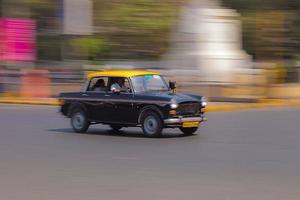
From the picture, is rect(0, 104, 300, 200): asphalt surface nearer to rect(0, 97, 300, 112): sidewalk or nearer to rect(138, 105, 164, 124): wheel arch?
rect(138, 105, 164, 124): wheel arch

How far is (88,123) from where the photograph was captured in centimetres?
1630

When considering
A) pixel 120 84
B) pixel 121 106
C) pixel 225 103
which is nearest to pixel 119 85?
pixel 120 84

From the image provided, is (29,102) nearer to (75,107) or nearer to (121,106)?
(75,107)

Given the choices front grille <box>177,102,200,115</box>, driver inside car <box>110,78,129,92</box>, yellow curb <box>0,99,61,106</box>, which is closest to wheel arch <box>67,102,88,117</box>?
driver inside car <box>110,78,129,92</box>

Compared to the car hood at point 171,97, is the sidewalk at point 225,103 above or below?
below

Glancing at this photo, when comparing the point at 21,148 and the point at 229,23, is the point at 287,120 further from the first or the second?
the point at 229,23

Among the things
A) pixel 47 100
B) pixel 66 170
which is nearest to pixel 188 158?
pixel 66 170

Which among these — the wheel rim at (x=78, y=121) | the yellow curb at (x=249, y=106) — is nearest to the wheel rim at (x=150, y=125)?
the wheel rim at (x=78, y=121)

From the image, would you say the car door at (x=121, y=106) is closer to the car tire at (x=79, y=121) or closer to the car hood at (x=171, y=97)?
the car hood at (x=171, y=97)

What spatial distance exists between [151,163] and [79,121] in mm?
5602

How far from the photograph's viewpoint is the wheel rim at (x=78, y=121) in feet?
53.9

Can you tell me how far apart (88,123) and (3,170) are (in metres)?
5.65

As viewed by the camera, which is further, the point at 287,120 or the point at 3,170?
the point at 287,120

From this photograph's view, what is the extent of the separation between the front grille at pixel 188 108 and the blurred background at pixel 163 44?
1271 centimetres
